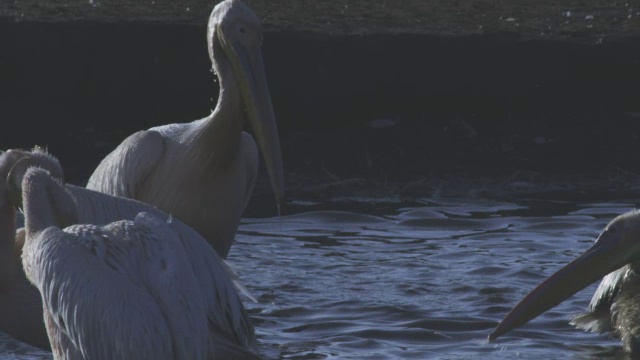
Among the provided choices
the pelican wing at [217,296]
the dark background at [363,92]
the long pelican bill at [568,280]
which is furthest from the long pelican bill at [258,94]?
the dark background at [363,92]

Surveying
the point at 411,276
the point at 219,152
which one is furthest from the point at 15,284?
the point at 411,276

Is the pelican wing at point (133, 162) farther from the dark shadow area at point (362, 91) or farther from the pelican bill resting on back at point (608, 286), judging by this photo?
the dark shadow area at point (362, 91)

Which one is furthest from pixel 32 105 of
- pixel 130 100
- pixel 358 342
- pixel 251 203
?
pixel 358 342

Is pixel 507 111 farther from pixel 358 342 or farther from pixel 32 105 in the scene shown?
pixel 358 342

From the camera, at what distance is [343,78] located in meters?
8.20

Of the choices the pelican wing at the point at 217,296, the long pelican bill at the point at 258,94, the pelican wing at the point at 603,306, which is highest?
the long pelican bill at the point at 258,94

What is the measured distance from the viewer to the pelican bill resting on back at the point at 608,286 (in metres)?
5.23

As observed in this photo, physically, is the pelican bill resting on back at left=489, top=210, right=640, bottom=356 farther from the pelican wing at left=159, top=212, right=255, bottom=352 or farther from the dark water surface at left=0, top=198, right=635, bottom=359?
the pelican wing at left=159, top=212, right=255, bottom=352

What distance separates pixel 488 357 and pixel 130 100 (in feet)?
11.6

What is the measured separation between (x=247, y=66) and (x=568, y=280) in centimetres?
145

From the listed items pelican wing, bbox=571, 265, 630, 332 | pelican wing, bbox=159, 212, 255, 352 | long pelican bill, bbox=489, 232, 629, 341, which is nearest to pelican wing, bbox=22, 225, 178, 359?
pelican wing, bbox=159, 212, 255, 352

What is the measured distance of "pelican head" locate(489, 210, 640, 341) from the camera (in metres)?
5.27

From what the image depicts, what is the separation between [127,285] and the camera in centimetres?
409

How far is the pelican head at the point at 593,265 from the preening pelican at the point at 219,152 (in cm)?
107
